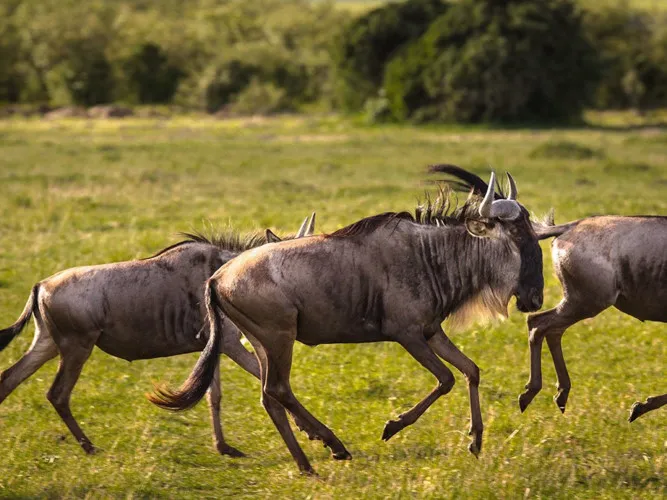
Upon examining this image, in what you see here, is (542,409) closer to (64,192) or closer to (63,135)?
(64,192)

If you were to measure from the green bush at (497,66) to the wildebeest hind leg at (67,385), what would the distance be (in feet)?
120

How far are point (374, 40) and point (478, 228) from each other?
4245 cm

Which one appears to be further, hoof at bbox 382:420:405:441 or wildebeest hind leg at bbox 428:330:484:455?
wildebeest hind leg at bbox 428:330:484:455

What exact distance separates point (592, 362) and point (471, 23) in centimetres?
3627

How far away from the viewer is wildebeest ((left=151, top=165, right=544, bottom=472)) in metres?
6.43

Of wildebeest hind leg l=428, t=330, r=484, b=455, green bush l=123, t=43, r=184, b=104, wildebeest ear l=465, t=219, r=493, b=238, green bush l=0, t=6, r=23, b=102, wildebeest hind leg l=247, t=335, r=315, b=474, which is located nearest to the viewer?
wildebeest hind leg l=247, t=335, r=315, b=474

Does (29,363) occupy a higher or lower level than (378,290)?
lower

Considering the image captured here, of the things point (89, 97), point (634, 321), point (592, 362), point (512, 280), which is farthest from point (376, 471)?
point (89, 97)

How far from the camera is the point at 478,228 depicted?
22.5 ft

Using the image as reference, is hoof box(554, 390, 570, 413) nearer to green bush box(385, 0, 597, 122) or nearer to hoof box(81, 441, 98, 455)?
hoof box(81, 441, 98, 455)

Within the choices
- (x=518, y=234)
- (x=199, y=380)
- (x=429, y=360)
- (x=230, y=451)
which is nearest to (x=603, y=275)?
(x=518, y=234)

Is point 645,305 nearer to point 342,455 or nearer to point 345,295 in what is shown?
point 345,295

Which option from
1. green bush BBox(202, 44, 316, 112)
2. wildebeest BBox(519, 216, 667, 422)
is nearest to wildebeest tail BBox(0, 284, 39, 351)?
wildebeest BBox(519, 216, 667, 422)

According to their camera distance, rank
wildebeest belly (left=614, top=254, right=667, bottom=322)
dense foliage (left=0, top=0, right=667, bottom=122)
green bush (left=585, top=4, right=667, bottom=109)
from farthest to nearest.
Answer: green bush (left=585, top=4, right=667, bottom=109) < dense foliage (left=0, top=0, right=667, bottom=122) < wildebeest belly (left=614, top=254, right=667, bottom=322)
